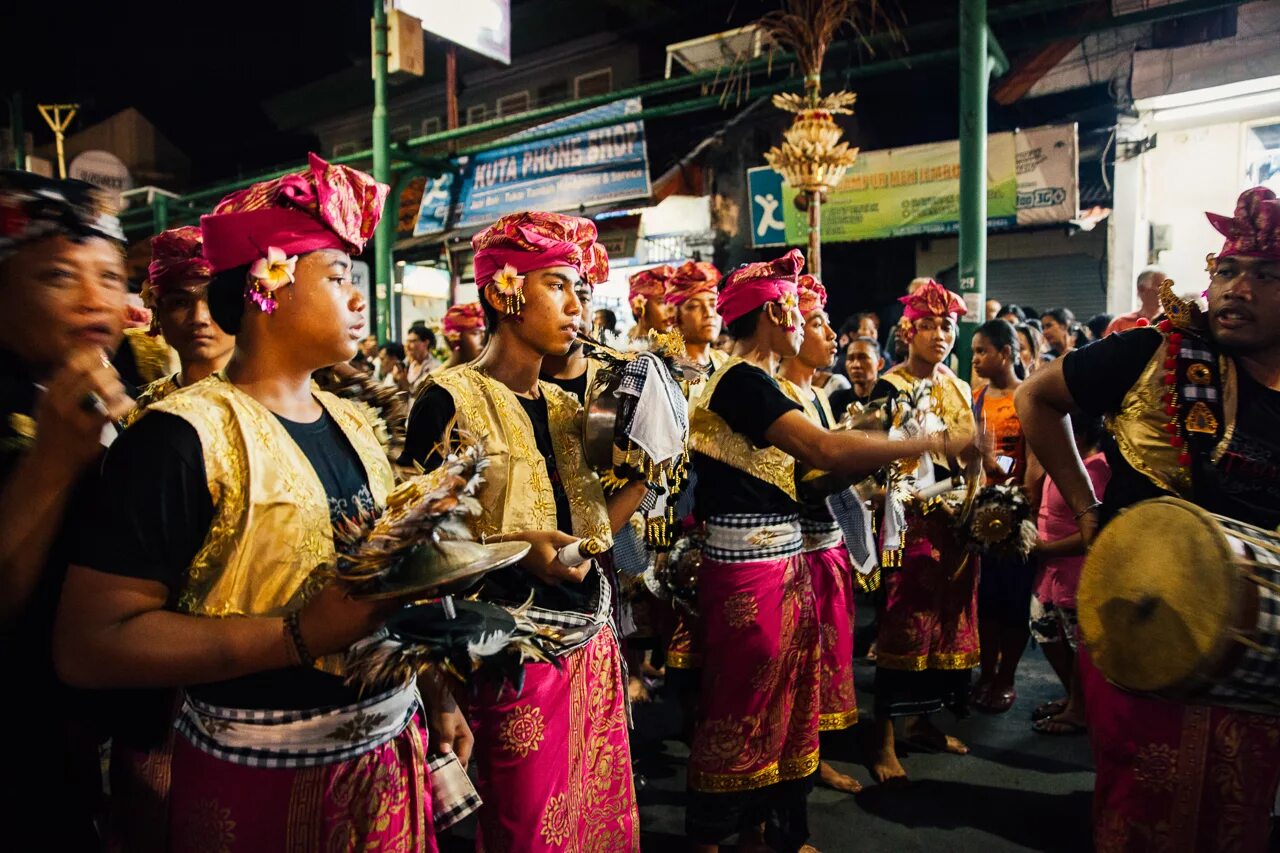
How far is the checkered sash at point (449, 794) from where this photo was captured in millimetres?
1942

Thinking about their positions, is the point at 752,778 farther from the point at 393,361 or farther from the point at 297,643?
A: the point at 393,361

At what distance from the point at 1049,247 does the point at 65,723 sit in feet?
42.6

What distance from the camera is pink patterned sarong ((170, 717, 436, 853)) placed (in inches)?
61.1

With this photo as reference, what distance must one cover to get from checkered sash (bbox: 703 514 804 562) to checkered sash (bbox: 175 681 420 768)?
1.93m

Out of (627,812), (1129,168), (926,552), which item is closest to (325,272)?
(627,812)

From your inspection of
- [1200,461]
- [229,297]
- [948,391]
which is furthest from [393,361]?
[1200,461]

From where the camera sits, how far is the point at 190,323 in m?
2.77

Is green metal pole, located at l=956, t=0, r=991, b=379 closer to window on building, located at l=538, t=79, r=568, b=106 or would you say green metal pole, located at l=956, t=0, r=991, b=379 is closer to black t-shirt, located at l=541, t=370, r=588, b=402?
black t-shirt, located at l=541, t=370, r=588, b=402

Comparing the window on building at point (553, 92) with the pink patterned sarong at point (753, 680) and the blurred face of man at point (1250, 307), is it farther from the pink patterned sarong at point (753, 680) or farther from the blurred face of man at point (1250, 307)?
the blurred face of man at point (1250, 307)

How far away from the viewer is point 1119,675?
224 centimetres

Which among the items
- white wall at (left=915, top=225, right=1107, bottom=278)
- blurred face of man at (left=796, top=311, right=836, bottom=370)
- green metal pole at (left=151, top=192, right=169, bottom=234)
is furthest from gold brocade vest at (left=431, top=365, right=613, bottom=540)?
green metal pole at (left=151, top=192, right=169, bottom=234)

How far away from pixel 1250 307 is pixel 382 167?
11.3m

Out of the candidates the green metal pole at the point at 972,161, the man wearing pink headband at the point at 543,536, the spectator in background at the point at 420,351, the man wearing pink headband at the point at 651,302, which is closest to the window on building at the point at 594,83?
the spectator in background at the point at 420,351

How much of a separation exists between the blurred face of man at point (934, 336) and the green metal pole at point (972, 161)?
107 inches
